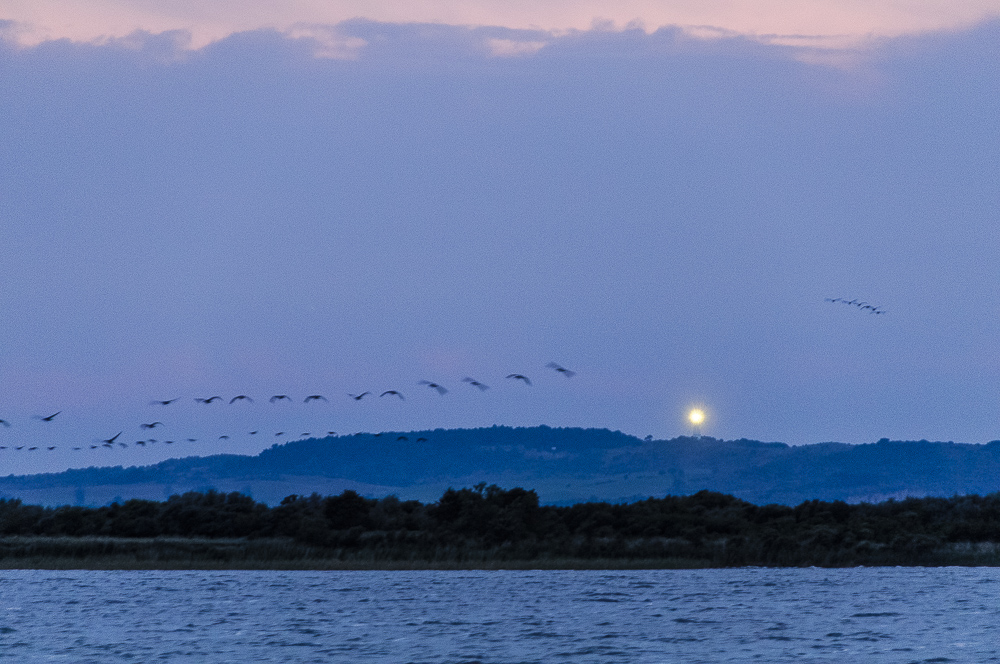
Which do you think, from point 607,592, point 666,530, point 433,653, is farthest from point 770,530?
point 433,653

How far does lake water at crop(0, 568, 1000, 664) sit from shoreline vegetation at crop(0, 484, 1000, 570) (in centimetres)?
220

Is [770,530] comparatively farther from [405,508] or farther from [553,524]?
[405,508]

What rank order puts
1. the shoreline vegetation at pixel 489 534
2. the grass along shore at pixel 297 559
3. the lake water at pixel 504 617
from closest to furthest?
the lake water at pixel 504 617, the grass along shore at pixel 297 559, the shoreline vegetation at pixel 489 534

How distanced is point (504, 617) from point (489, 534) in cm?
3542

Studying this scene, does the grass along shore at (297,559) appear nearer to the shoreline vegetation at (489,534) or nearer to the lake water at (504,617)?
the shoreline vegetation at (489,534)

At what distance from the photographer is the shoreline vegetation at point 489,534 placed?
79875mm

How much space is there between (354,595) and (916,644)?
1244 inches

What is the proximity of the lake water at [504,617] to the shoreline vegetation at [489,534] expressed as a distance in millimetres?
2196

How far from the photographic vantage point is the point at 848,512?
101 metres

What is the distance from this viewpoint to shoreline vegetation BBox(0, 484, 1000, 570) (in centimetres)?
7988

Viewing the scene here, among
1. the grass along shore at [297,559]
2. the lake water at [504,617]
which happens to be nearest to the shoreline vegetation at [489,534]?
the grass along shore at [297,559]

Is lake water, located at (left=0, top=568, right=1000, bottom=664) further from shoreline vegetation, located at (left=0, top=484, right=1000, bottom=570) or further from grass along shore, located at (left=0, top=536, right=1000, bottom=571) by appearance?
shoreline vegetation, located at (left=0, top=484, right=1000, bottom=570)

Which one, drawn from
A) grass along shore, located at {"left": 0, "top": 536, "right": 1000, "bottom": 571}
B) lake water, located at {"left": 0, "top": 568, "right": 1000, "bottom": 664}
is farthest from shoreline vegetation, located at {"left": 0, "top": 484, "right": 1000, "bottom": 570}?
lake water, located at {"left": 0, "top": 568, "right": 1000, "bottom": 664}

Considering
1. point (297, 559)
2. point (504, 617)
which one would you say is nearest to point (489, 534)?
point (297, 559)
